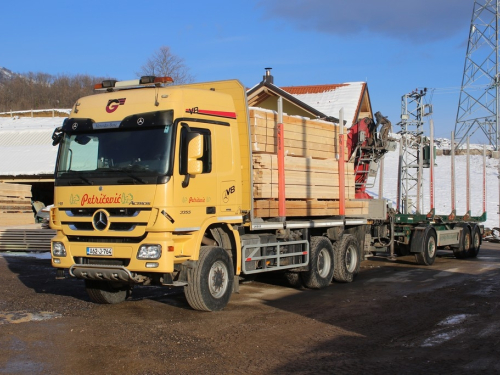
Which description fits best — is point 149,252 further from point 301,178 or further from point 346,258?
point 346,258

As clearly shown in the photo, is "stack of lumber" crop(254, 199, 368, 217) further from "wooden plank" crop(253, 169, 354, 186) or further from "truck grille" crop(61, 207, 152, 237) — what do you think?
"truck grille" crop(61, 207, 152, 237)

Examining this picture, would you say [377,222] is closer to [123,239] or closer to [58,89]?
[123,239]

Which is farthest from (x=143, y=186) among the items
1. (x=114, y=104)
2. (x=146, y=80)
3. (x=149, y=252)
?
(x=146, y=80)

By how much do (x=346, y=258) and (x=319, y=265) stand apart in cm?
104

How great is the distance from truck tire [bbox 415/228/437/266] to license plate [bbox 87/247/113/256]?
10812 millimetres

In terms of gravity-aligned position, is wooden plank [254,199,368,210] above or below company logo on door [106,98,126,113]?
below

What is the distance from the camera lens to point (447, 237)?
18953mm

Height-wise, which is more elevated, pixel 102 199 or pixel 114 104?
pixel 114 104

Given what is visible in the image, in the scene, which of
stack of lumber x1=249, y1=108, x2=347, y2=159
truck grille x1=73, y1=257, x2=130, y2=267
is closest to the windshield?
truck grille x1=73, y1=257, x2=130, y2=267

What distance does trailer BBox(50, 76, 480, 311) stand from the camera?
8742 mm

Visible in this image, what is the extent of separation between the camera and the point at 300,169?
12.2 metres

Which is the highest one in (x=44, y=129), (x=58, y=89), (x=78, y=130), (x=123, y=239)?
(x=58, y=89)

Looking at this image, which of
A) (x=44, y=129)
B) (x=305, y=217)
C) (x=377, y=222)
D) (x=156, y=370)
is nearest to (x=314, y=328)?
(x=156, y=370)

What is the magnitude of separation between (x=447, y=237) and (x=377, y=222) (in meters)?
3.79
